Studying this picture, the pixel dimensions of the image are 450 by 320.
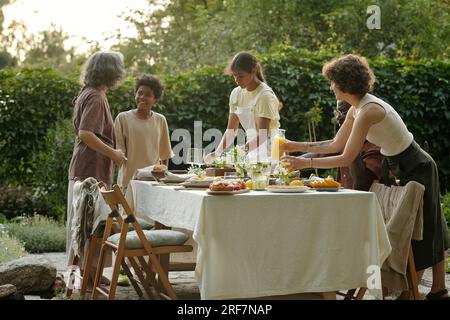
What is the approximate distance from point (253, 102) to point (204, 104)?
10.3 feet

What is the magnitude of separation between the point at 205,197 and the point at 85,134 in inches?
62.4

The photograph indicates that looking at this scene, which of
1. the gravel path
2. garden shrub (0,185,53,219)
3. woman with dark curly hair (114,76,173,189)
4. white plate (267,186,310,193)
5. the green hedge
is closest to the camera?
white plate (267,186,310,193)

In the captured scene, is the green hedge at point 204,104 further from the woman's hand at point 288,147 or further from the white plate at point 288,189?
the white plate at point 288,189

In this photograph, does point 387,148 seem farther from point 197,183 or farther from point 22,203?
point 22,203

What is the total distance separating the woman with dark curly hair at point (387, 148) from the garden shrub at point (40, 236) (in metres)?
3.44

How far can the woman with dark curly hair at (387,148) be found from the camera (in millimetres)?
4367

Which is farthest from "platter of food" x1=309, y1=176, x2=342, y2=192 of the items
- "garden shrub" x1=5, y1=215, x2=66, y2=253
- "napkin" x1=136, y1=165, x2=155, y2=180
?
"garden shrub" x1=5, y1=215, x2=66, y2=253

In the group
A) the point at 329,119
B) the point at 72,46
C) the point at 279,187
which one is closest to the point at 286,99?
the point at 329,119

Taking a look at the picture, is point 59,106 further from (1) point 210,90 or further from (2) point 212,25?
(2) point 212,25

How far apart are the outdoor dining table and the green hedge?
4.28m

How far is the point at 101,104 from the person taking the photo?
17.0 feet

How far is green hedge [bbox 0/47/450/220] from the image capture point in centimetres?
819

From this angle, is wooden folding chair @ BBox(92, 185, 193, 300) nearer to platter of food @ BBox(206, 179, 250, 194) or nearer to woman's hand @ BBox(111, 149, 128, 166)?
platter of food @ BBox(206, 179, 250, 194)

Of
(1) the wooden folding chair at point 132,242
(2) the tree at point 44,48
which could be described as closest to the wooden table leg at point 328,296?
(1) the wooden folding chair at point 132,242
